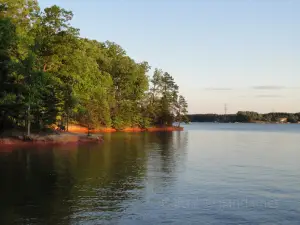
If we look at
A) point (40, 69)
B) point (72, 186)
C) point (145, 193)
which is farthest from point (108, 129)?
point (145, 193)

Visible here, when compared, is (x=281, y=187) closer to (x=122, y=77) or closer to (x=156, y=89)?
(x=122, y=77)

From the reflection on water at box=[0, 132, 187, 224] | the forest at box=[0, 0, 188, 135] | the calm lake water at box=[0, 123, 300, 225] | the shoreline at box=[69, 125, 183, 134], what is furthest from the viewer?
the shoreline at box=[69, 125, 183, 134]

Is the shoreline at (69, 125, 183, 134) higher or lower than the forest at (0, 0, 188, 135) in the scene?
lower

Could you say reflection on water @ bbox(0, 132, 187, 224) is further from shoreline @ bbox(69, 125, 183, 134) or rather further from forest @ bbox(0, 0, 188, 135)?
shoreline @ bbox(69, 125, 183, 134)

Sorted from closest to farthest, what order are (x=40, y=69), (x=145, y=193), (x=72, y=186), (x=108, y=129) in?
(x=145, y=193) < (x=72, y=186) < (x=40, y=69) < (x=108, y=129)

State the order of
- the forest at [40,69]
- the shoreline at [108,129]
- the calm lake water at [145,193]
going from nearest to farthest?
the calm lake water at [145,193], the forest at [40,69], the shoreline at [108,129]

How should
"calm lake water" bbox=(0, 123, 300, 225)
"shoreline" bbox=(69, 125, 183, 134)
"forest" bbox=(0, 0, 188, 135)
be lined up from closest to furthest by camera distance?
1. "calm lake water" bbox=(0, 123, 300, 225)
2. "forest" bbox=(0, 0, 188, 135)
3. "shoreline" bbox=(69, 125, 183, 134)

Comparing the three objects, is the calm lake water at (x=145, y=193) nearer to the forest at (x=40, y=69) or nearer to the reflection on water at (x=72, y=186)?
the reflection on water at (x=72, y=186)

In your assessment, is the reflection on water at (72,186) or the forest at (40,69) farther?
the forest at (40,69)

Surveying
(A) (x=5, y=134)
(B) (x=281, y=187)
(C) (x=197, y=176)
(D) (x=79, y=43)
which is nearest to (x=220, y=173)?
(C) (x=197, y=176)

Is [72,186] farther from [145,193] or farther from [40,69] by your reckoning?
[40,69]

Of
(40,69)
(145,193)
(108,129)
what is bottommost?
(145,193)

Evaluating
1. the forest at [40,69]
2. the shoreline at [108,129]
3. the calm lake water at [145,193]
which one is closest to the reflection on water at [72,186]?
the calm lake water at [145,193]

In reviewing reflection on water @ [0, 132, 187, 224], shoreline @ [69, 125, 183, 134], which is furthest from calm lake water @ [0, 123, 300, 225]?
shoreline @ [69, 125, 183, 134]
